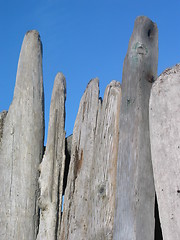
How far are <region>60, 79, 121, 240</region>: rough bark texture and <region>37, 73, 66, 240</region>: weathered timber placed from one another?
223mm

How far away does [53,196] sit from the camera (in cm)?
397

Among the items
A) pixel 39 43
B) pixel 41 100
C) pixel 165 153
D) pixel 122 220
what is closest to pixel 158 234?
pixel 122 220

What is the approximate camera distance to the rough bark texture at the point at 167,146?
288 cm

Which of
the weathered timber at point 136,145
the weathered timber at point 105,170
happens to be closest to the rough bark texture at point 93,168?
the weathered timber at point 105,170

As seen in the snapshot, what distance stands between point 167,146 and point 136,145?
28 cm

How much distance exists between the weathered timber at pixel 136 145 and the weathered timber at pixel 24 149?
1131 mm

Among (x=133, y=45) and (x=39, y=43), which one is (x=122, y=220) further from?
(x=39, y=43)

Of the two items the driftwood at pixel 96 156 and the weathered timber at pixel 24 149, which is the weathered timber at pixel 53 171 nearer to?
the driftwood at pixel 96 156

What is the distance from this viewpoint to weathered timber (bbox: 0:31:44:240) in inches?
160

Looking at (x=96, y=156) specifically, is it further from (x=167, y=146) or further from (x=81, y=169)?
(x=167, y=146)

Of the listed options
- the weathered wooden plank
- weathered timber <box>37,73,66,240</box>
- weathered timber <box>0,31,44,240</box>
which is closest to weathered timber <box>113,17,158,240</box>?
the weathered wooden plank

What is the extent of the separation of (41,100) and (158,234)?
1700 mm

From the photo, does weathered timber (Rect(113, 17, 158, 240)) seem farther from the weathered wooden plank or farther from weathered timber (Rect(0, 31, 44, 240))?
weathered timber (Rect(0, 31, 44, 240))

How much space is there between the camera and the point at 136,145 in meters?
3.19
